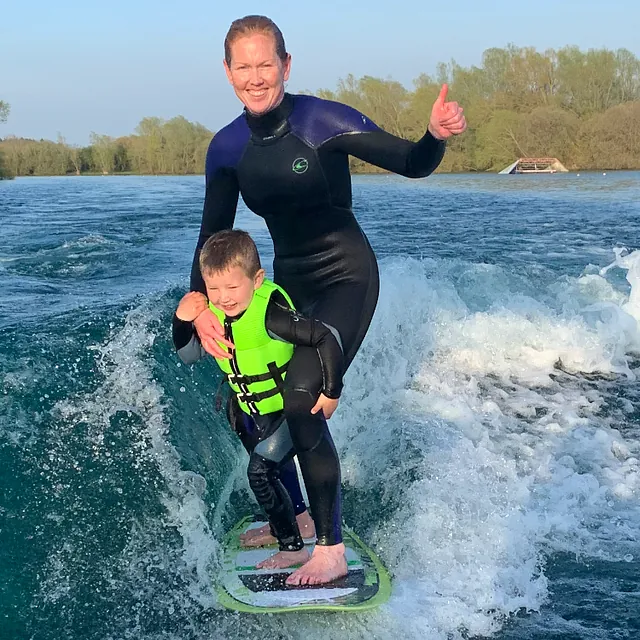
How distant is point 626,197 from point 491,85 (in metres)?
45.6

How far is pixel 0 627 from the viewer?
3.16 meters

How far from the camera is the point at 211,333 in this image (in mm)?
3002

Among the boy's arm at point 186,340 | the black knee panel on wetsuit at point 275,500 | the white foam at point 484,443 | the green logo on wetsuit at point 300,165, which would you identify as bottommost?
the white foam at point 484,443

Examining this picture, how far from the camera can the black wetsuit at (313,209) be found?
2.95m

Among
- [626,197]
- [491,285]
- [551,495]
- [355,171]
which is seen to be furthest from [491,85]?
[551,495]

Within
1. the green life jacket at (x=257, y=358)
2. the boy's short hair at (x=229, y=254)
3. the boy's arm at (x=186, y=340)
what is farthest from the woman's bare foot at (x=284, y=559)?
the boy's short hair at (x=229, y=254)

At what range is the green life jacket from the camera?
2.93 meters

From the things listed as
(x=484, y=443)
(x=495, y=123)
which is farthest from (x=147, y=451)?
(x=495, y=123)

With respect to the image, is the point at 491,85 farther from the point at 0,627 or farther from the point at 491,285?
the point at 0,627

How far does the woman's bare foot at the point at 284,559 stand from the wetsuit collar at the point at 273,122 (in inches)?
70.5

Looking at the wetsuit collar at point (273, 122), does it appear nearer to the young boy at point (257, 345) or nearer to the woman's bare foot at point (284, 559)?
the young boy at point (257, 345)

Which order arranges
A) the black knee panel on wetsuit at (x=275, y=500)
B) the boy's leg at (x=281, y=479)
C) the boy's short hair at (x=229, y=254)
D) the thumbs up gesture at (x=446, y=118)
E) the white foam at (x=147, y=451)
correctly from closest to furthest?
the thumbs up gesture at (x=446, y=118)
the boy's short hair at (x=229, y=254)
the black knee panel on wetsuit at (x=275, y=500)
the boy's leg at (x=281, y=479)
the white foam at (x=147, y=451)

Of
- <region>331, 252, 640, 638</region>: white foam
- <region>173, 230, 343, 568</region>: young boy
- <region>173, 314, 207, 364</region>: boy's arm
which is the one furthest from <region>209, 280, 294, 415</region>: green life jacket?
<region>331, 252, 640, 638</region>: white foam

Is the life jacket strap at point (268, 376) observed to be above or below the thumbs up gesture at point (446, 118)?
below
